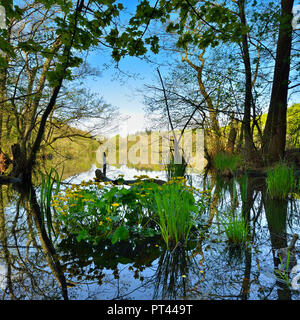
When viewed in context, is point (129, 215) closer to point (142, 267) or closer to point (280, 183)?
point (142, 267)

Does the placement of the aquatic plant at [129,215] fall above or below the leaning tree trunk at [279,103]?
below

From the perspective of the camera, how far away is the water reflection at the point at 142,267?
1.27 m

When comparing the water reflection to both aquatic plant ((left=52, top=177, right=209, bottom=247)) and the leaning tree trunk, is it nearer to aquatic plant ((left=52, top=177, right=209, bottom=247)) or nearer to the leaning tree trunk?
aquatic plant ((left=52, top=177, right=209, bottom=247))

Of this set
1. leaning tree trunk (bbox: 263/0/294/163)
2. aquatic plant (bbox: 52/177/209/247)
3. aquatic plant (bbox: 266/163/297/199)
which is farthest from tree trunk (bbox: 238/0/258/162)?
aquatic plant (bbox: 52/177/209/247)

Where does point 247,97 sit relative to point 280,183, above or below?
above

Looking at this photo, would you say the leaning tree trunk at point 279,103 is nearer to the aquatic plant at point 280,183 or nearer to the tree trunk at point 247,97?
the tree trunk at point 247,97

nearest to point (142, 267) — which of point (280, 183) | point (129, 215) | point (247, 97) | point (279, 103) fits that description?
point (129, 215)

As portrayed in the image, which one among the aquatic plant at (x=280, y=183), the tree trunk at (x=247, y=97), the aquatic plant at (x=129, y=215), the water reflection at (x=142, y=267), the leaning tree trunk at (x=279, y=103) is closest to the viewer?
the water reflection at (x=142, y=267)

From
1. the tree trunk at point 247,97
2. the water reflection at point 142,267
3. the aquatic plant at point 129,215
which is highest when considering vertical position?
the tree trunk at point 247,97

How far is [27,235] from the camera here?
2.30m

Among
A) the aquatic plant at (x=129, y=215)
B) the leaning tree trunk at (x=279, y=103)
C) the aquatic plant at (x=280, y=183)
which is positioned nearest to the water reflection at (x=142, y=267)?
the aquatic plant at (x=129, y=215)

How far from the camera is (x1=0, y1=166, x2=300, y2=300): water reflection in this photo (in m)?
1.27

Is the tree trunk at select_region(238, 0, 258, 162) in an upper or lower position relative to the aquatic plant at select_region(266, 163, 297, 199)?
upper

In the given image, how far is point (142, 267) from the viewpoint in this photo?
1584 mm
